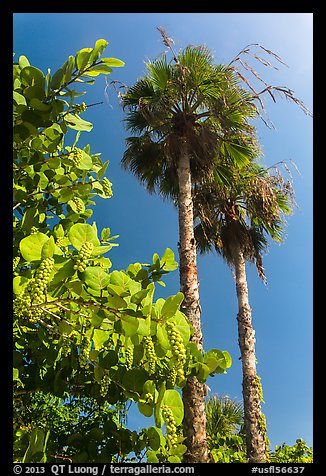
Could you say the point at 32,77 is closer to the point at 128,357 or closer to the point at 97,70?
the point at 97,70

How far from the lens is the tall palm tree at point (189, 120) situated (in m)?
7.99

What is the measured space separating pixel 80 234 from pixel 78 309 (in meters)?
0.44

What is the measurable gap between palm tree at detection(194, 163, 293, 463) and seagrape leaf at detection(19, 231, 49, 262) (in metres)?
8.28

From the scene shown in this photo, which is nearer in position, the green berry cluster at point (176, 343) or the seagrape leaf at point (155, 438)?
the green berry cluster at point (176, 343)

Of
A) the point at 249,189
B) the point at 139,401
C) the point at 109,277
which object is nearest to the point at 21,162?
the point at 109,277

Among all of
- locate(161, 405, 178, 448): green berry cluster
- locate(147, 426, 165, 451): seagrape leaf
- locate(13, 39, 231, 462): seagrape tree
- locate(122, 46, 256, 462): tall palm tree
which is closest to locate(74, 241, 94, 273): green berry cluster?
locate(13, 39, 231, 462): seagrape tree

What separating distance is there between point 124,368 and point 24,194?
2.92 feet

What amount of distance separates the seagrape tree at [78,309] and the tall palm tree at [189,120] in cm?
491

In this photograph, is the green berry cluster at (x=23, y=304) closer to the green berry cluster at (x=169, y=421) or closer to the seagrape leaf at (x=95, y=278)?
the seagrape leaf at (x=95, y=278)

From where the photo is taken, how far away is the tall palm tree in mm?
7992

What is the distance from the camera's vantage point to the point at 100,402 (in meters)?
2.42

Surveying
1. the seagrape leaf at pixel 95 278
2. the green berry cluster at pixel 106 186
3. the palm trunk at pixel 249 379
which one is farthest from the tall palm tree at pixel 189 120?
the seagrape leaf at pixel 95 278

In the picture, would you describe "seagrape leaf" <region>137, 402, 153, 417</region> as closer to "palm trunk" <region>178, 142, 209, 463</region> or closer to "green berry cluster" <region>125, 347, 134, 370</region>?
"green berry cluster" <region>125, 347, 134, 370</region>

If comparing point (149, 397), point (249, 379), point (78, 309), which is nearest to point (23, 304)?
point (78, 309)
